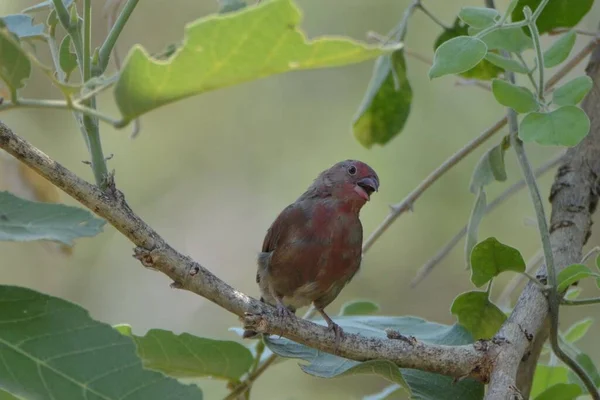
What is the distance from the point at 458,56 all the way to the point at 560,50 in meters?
0.44

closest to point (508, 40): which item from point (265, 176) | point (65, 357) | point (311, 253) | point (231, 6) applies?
point (231, 6)

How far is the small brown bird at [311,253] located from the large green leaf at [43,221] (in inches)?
79.3

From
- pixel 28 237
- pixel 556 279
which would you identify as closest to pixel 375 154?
pixel 556 279

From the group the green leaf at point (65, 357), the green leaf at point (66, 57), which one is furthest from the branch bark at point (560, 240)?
the green leaf at point (66, 57)

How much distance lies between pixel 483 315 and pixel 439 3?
4545 millimetres

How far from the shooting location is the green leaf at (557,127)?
1.92 m

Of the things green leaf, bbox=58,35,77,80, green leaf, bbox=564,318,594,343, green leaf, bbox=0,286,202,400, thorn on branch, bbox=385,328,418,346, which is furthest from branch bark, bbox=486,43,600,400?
green leaf, bbox=58,35,77,80

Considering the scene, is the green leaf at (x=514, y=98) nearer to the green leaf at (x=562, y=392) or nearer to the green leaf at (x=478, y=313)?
the green leaf at (x=478, y=313)

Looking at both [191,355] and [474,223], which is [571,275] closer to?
[474,223]

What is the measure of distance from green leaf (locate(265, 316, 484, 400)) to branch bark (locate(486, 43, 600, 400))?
173mm

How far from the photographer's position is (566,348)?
2771 mm

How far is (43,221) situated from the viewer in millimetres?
1773

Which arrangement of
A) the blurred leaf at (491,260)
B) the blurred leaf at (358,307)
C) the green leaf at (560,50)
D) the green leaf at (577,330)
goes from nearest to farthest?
the green leaf at (560,50) < the blurred leaf at (491,260) < the green leaf at (577,330) < the blurred leaf at (358,307)

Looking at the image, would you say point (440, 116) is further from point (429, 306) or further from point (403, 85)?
point (403, 85)
